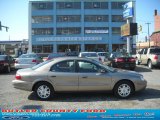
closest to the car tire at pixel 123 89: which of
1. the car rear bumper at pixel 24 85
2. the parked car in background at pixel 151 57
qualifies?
the car rear bumper at pixel 24 85

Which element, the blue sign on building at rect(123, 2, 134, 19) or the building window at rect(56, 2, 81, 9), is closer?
the blue sign on building at rect(123, 2, 134, 19)

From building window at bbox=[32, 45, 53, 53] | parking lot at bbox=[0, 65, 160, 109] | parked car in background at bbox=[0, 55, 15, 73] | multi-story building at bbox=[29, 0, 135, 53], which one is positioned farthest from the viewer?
building window at bbox=[32, 45, 53, 53]

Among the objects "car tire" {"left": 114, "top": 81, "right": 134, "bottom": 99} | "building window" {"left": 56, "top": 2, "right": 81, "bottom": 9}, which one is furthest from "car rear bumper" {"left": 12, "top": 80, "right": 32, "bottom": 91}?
"building window" {"left": 56, "top": 2, "right": 81, "bottom": 9}

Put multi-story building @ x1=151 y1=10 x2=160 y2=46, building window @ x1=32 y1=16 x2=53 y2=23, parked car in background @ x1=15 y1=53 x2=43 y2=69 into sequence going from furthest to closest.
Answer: multi-story building @ x1=151 y1=10 x2=160 y2=46, building window @ x1=32 y1=16 x2=53 y2=23, parked car in background @ x1=15 y1=53 x2=43 y2=69

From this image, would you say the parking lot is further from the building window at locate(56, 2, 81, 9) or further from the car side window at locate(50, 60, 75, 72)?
the building window at locate(56, 2, 81, 9)

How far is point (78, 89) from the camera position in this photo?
356 inches

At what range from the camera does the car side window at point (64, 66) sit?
9094mm

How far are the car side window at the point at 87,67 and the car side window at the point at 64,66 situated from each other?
0.79ft

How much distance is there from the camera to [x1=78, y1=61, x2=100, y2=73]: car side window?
9.12 m

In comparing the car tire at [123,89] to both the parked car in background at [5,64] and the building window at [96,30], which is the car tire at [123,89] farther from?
the building window at [96,30]

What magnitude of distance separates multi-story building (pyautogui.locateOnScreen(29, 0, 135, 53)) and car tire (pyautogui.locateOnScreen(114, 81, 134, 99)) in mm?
54074

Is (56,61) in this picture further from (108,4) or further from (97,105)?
(108,4)

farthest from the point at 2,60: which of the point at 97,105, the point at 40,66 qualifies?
the point at 97,105

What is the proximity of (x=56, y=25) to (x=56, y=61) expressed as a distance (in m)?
55.0
